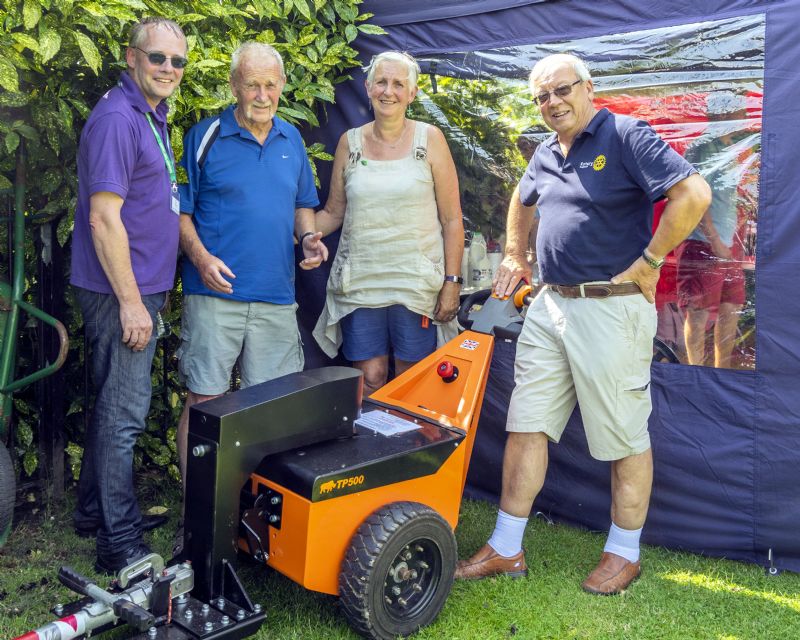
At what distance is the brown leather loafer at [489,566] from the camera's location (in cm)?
320

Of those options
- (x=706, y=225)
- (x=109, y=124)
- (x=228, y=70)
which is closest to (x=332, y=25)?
(x=228, y=70)

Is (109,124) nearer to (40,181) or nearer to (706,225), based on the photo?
(40,181)

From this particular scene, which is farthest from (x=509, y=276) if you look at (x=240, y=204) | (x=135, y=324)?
(x=135, y=324)

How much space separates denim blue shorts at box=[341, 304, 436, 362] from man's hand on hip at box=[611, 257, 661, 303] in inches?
41.7

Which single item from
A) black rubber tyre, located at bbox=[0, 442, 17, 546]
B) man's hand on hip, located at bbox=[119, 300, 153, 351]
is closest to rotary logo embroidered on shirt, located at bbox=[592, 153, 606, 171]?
man's hand on hip, located at bbox=[119, 300, 153, 351]

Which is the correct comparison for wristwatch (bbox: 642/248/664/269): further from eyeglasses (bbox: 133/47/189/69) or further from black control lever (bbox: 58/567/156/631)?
black control lever (bbox: 58/567/156/631)

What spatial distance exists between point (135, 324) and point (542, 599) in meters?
1.81

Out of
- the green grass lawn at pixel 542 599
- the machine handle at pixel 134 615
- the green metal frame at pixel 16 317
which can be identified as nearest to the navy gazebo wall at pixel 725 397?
the green grass lawn at pixel 542 599

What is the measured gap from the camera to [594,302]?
3.09 metres

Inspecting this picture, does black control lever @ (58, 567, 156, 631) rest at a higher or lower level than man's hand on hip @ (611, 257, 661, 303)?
lower

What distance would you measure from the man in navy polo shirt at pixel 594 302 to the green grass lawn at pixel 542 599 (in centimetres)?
12

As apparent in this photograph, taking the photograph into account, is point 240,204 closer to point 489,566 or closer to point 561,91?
point 561,91

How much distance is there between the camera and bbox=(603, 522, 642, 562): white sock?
10.6ft

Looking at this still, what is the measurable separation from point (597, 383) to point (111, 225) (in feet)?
6.04
